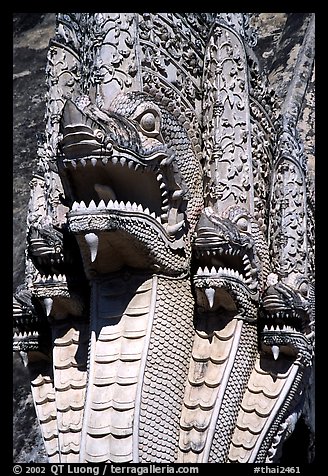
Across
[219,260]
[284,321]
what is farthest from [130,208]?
[284,321]

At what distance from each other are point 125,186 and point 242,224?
110cm

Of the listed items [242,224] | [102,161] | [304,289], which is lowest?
[304,289]

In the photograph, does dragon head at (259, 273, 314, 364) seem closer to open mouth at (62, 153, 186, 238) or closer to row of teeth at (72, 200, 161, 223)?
open mouth at (62, 153, 186, 238)

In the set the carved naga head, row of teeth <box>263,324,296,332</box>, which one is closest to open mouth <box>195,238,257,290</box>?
the carved naga head

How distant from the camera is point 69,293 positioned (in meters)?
10.1

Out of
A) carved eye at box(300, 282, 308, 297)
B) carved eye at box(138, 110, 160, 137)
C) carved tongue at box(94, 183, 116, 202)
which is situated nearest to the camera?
carved tongue at box(94, 183, 116, 202)

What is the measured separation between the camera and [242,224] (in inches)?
401

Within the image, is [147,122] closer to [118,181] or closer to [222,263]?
[118,181]

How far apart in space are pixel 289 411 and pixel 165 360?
1155 mm

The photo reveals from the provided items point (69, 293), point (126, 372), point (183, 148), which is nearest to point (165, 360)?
point (126, 372)

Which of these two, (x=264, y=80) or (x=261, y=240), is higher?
(x=264, y=80)

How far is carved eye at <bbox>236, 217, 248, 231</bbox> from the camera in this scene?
10156mm

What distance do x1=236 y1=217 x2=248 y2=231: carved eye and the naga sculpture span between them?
0.01 m

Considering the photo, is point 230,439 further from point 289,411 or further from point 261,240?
point 261,240
